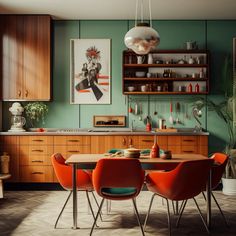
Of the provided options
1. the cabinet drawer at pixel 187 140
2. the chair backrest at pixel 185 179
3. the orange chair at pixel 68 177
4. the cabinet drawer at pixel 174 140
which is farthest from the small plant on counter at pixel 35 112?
the chair backrest at pixel 185 179

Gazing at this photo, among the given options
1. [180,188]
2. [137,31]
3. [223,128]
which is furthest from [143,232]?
[223,128]

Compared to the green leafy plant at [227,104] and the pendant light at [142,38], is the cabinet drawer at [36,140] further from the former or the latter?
the pendant light at [142,38]

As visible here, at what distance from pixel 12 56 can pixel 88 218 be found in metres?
3.49

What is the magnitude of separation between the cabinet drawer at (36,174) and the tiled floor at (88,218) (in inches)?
20.8

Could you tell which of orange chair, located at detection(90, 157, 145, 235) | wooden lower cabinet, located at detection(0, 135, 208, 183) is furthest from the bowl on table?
orange chair, located at detection(90, 157, 145, 235)

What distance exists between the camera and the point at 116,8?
6.77 metres

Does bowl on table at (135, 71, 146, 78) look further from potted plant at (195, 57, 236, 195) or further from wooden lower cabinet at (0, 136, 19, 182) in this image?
wooden lower cabinet at (0, 136, 19, 182)

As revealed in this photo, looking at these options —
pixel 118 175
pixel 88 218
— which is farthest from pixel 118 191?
pixel 88 218

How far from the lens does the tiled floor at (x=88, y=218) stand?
437 centimetres

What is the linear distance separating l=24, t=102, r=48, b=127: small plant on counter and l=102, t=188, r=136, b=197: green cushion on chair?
11.0 feet

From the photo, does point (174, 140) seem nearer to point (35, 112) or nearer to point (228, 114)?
point (228, 114)

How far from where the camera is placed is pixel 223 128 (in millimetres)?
7492

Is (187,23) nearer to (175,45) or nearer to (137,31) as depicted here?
(175,45)

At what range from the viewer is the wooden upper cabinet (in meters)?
7.19
